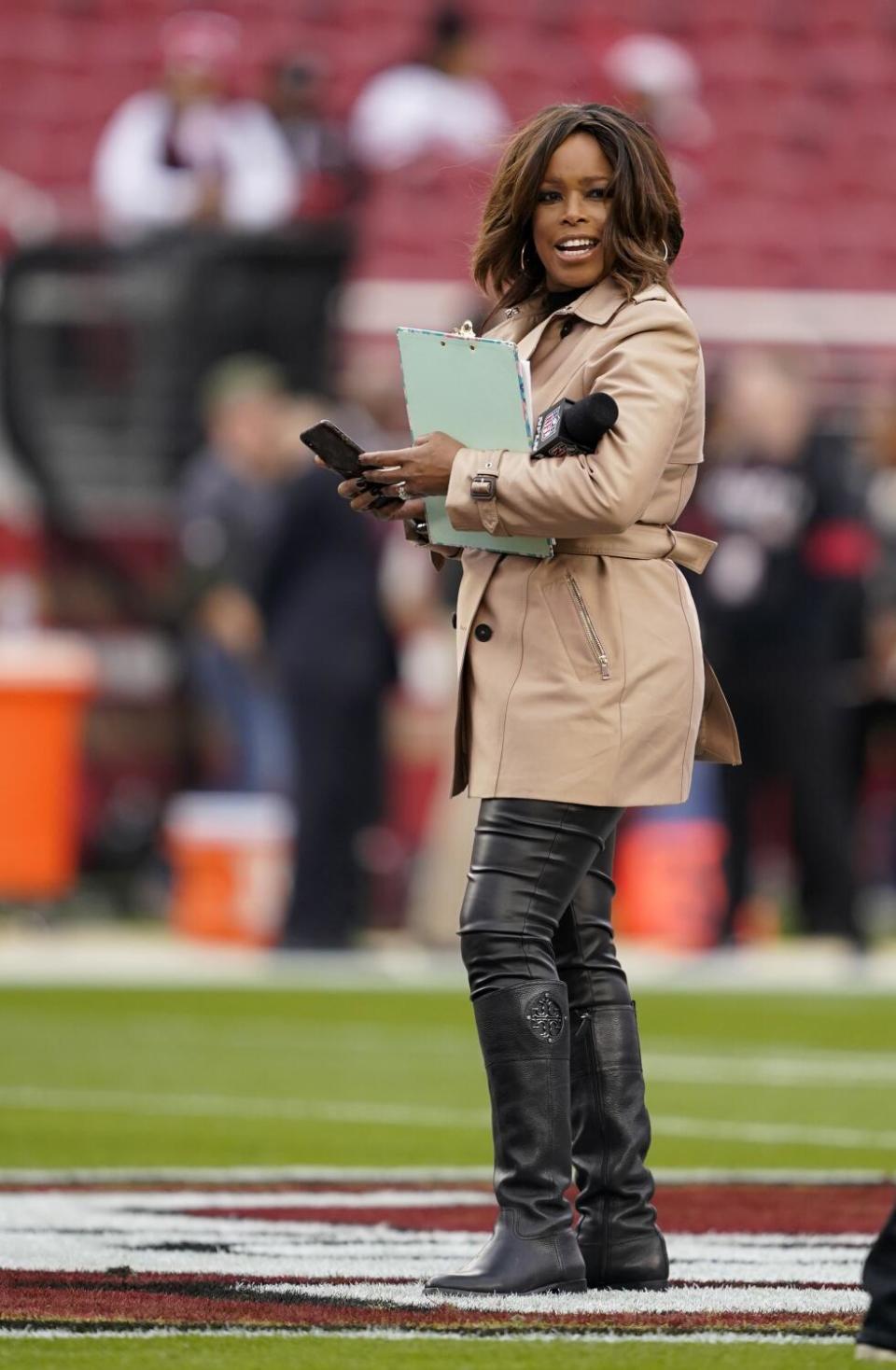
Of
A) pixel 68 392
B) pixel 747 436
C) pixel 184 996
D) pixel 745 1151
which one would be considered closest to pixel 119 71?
pixel 68 392

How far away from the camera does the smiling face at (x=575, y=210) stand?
468cm

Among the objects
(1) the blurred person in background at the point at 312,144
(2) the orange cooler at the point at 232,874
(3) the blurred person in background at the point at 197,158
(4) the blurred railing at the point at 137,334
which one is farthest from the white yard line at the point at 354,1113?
(1) the blurred person in background at the point at 312,144

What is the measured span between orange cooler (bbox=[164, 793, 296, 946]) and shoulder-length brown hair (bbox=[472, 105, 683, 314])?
891cm

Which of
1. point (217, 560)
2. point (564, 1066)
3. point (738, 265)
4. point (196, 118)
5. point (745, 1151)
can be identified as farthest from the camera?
point (738, 265)

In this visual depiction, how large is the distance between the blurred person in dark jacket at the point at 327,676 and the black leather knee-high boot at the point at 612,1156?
8.05m

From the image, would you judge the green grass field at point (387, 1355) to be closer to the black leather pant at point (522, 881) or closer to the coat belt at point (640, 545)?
the black leather pant at point (522, 881)

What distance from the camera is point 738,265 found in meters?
18.5

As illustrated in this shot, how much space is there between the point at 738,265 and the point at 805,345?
1.35m

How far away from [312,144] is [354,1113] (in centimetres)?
914

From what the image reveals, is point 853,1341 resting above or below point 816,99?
below

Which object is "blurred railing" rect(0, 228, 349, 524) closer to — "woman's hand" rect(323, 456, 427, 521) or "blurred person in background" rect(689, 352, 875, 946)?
"blurred person in background" rect(689, 352, 875, 946)

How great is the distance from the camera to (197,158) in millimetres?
15602

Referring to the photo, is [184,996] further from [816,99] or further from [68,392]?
[816,99]

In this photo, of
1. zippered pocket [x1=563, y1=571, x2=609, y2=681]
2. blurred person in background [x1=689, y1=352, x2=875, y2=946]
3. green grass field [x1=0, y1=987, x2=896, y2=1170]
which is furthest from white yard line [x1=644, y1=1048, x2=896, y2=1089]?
zippered pocket [x1=563, y1=571, x2=609, y2=681]
